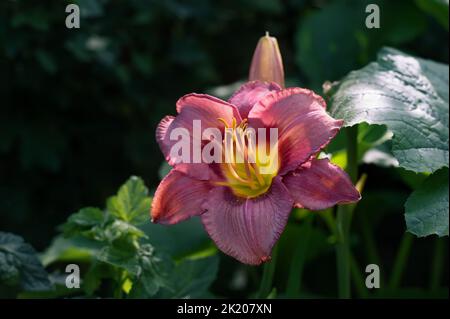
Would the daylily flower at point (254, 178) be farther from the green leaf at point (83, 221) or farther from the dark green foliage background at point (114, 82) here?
the dark green foliage background at point (114, 82)

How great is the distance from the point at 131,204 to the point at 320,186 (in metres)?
0.35

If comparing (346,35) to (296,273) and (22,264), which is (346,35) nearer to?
(296,273)

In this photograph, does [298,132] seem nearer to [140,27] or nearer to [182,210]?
[182,210]

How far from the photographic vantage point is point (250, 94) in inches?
43.4

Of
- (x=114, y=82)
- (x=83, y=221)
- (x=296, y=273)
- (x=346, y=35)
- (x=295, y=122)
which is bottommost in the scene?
(x=296, y=273)

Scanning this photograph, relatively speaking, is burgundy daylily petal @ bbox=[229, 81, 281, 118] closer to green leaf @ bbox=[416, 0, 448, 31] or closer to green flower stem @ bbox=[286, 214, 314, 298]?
green flower stem @ bbox=[286, 214, 314, 298]

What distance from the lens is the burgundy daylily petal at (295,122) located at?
3.32 feet

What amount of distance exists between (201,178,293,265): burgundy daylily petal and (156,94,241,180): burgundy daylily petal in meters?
0.05

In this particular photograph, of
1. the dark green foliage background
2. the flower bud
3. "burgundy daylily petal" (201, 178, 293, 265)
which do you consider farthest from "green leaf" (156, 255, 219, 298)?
the dark green foliage background

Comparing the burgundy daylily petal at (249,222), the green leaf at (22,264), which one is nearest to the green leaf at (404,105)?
the burgundy daylily petal at (249,222)

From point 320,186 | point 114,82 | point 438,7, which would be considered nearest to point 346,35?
point 438,7

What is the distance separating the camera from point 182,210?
105 centimetres

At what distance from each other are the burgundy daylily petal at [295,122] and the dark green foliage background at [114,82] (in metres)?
0.80

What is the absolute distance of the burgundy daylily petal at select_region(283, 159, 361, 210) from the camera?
3.25 feet
